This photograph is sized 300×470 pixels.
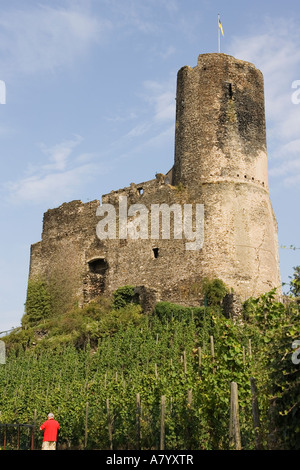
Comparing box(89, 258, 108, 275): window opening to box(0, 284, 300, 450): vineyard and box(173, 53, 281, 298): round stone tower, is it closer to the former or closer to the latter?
box(0, 284, 300, 450): vineyard

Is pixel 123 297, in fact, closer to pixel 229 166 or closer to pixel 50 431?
pixel 229 166

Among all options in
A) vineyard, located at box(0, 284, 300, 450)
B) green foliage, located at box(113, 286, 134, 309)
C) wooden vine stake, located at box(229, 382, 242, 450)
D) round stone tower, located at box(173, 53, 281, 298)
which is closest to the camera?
vineyard, located at box(0, 284, 300, 450)

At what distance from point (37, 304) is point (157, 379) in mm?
14393

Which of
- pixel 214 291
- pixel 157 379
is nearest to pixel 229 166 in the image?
pixel 214 291

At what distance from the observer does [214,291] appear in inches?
864

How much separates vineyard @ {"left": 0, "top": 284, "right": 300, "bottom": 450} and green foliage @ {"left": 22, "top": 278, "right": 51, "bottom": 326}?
1.79m

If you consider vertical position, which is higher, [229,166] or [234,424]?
[229,166]

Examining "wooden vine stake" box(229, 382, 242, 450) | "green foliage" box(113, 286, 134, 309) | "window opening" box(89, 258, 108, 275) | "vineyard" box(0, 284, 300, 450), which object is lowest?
"wooden vine stake" box(229, 382, 242, 450)

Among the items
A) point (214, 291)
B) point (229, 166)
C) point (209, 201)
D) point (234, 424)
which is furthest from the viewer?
point (229, 166)

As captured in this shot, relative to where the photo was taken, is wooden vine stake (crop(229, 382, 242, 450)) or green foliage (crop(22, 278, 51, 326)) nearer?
wooden vine stake (crop(229, 382, 242, 450))

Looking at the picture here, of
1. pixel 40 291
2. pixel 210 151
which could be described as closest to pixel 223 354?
pixel 210 151

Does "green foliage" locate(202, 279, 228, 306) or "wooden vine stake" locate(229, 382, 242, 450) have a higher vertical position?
"green foliage" locate(202, 279, 228, 306)

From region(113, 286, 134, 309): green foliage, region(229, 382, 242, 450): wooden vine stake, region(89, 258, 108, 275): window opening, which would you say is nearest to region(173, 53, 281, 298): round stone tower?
region(113, 286, 134, 309): green foliage

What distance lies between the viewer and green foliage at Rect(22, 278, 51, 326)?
27.1m
